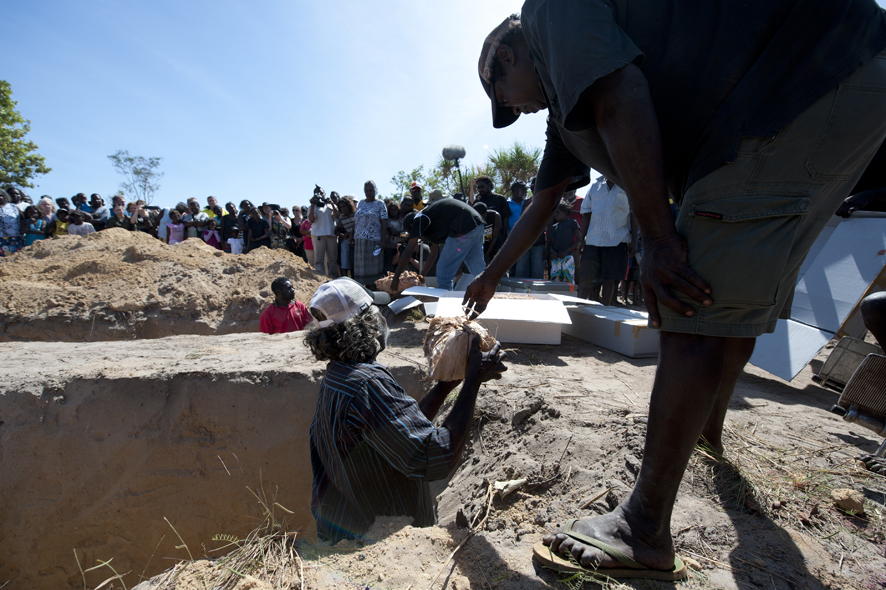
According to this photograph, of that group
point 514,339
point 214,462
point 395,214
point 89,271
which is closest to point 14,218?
point 89,271

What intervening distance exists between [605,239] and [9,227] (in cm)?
1152

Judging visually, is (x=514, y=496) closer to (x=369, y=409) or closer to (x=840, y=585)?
(x=369, y=409)

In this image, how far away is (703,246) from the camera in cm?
114

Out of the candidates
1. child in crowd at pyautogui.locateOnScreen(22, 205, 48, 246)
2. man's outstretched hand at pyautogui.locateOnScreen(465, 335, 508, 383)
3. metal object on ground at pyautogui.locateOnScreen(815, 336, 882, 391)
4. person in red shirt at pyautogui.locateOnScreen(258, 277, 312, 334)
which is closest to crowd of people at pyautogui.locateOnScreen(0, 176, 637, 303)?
child in crowd at pyautogui.locateOnScreen(22, 205, 48, 246)

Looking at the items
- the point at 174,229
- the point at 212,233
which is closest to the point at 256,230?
the point at 212,233

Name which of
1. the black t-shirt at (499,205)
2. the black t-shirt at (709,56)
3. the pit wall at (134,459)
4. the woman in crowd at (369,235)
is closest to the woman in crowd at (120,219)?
the woman in crowd at (369,235)

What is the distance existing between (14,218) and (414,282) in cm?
894

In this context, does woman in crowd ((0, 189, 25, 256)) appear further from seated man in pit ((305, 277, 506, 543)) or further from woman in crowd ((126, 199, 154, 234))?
seated man in pit ((305, 277, 506, 543))

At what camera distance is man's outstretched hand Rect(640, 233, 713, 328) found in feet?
3.67

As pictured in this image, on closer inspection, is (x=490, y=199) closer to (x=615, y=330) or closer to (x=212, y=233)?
(x=615, y=330)

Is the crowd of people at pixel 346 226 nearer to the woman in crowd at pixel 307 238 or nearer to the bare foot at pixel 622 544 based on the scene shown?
the woman in crowd at pixel 307 238

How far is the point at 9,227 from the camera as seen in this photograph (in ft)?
30.4

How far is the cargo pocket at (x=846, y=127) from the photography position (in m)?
1.09

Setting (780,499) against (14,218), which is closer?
(780,499)
